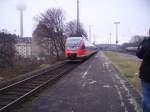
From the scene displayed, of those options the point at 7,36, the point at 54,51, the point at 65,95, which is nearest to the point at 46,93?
the point at 65,95

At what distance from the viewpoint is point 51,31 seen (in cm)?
4534

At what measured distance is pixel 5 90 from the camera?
1090 centimetres

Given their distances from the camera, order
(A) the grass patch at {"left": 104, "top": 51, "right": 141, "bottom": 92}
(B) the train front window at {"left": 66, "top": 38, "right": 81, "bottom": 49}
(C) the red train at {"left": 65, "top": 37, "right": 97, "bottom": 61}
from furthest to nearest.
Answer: (B) the train front window at {"left": 66, "top": 38, "right": 81, "bottom": 49}
(C) the red train at {"left": 65, "top": 37, "right": 97, "bottom": 61}
(A) the grass patch at {"left": 104, "top": 51, "right": 141, "bottom": 92}

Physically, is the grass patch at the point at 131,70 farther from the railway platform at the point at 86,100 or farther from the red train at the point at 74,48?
the red train at the point at 74,48

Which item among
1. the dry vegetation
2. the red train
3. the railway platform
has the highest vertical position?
the red train

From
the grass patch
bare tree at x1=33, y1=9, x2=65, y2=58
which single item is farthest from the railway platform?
bare tree at x1=33, y1=9, x2=65, y2=58

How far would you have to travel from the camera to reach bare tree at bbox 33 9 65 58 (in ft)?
146

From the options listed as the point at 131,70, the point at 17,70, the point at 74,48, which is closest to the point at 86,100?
the point at 131,70

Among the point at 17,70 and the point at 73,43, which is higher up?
the point at 73,43

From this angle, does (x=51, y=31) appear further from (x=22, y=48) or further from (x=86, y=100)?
(x=86, y=100)

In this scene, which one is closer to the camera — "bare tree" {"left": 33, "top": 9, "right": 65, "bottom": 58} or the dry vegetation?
the dry vegetation

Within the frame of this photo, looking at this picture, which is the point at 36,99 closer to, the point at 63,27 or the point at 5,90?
the point at 5,90

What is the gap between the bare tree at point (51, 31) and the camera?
146 feet

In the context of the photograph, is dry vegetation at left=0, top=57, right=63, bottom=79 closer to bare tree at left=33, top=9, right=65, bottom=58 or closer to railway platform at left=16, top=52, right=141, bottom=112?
railway platform at left=16, top=52, right=141, bottom=112
